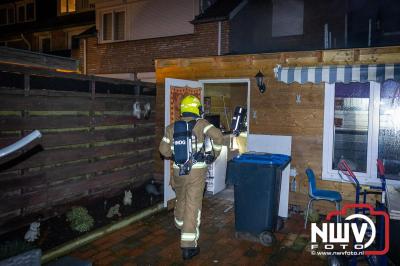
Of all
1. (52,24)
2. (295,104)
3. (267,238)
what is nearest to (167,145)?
(267,238)

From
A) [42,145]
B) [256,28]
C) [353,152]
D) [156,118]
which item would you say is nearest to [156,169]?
[156,118]

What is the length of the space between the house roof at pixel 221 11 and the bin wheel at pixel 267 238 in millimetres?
7543

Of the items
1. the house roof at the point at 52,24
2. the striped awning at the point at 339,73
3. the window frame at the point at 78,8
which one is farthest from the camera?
the window frame at the point at 78,8

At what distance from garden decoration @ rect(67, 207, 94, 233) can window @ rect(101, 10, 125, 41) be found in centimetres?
928

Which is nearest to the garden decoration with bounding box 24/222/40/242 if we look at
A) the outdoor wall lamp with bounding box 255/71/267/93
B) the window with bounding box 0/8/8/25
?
the outdoor wall lamp with bounding box 255/71/267/93

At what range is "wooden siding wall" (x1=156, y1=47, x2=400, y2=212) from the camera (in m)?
6.38

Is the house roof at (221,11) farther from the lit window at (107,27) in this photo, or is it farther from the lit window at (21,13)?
the lit window at (21,13)

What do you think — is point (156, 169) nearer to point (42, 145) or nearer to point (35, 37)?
point (42, 145)

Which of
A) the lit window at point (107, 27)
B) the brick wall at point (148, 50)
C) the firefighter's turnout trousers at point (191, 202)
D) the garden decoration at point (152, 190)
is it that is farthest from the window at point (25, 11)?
the firefighter's turnout trousers at point (191, 202)

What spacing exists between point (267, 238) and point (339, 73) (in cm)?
330

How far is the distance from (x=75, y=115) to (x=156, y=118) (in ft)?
8.76

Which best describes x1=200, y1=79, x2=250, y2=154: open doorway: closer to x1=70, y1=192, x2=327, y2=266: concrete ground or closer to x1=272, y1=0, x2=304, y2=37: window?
x1=272, y1=0, x2=304, y2=37: window

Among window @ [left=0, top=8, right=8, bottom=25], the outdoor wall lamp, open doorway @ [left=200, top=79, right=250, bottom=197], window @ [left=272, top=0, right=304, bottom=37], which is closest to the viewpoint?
the outdoor wall lamp

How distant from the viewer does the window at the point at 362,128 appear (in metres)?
6.12
